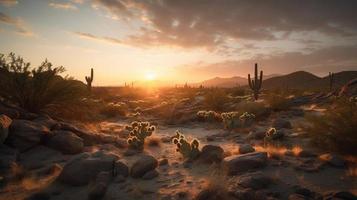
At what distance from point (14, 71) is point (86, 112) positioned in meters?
3.43

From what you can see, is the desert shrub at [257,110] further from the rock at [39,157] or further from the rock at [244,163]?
the rock at [39,157]

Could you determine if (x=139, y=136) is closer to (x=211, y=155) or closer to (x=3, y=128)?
(x=211, y=155)

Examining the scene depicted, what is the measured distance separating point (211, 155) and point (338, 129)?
3.18m

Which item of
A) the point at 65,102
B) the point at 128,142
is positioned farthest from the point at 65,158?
the point at 65,102

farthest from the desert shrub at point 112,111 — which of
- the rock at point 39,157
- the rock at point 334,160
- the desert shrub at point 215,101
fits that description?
the rock at point 334,160

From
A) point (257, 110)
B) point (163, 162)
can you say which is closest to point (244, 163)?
point (163, 162)

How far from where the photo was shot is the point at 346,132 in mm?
6965

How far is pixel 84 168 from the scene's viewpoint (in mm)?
6477

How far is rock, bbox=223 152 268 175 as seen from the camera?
20.8 ft

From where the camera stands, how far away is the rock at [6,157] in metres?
6.86

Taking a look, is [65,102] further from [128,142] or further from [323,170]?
[323,170]

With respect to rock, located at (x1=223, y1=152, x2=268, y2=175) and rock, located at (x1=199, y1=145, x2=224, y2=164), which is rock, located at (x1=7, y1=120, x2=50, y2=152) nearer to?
rock, located at (x1=199, y1=145, x2=224, y2=164)

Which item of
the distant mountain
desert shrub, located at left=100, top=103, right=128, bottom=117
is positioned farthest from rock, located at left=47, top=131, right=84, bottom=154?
the distant mountain

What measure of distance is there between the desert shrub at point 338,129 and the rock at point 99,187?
5387 millimetres
